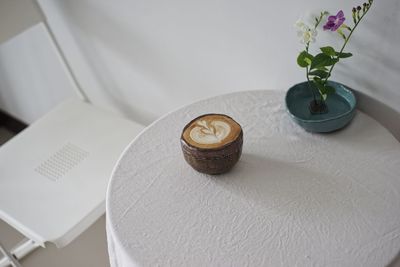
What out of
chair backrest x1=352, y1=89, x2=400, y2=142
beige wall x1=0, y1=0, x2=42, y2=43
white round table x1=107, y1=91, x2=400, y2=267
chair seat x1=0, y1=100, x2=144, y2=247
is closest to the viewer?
white round table x1=107, y1=91, x2=400, y2=267

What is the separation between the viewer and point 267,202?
36.2 inches

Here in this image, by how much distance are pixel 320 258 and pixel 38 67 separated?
1.56 m

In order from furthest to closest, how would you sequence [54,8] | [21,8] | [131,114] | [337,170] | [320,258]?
[131,114] < [54,8] < [21,8] < [337,170] < [320,258]

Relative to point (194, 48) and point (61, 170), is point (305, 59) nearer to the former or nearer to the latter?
point (194, 48)

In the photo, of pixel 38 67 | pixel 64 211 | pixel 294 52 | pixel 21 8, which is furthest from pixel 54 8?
pixel 294 52

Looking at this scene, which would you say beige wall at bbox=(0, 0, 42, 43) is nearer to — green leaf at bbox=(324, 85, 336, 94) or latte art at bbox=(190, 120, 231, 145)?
latte art at bbox=(190, 120, 231, 145)

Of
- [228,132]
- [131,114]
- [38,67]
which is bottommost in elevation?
[131,114]

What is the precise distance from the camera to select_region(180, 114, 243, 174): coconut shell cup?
931mm

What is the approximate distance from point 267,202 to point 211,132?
19cm

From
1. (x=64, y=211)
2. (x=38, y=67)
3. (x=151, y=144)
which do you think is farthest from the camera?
(x=38, y=67)

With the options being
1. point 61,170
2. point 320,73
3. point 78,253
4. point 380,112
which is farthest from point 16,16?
point 380,112

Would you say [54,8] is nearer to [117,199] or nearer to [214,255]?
[117,199]

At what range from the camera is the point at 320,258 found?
81 cm

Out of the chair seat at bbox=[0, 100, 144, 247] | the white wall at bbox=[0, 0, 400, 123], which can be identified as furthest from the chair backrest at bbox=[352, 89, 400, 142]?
the chair seat at bbox=[0, 100, 144, 247]
